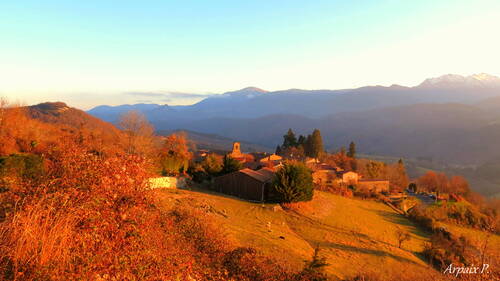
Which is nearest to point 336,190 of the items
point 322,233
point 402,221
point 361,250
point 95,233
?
point 402,221

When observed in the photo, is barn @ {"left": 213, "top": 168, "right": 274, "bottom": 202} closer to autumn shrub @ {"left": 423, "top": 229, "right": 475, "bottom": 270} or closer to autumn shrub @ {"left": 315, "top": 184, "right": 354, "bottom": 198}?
autumn shrub @ {"left": 315, "top": 184, "right": 354, "bottom": 198}

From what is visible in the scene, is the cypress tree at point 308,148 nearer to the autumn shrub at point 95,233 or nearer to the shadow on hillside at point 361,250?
the shadow on hillside at point 361,250

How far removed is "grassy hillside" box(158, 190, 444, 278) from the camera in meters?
14.4

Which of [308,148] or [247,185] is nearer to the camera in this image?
[247,185]

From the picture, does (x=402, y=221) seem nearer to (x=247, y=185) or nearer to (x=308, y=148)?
(x=247, y=185)

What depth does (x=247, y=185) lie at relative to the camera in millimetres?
27938

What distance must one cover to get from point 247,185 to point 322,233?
960 centimetres

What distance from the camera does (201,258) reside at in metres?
9.66

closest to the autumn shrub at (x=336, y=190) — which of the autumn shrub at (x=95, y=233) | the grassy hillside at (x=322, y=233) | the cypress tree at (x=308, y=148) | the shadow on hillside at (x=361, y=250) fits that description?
the grassy hillside at (x=322, y=233)

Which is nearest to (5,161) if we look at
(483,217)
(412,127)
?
(483,217)

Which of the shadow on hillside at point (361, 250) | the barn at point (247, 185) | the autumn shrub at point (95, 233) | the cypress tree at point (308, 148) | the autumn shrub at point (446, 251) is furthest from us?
the cypress tree at point (308, 148)

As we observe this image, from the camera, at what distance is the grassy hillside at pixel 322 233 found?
14.4 metres

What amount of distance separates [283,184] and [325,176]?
25615mm

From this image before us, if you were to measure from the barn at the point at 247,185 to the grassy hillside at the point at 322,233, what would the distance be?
7.56 feet
